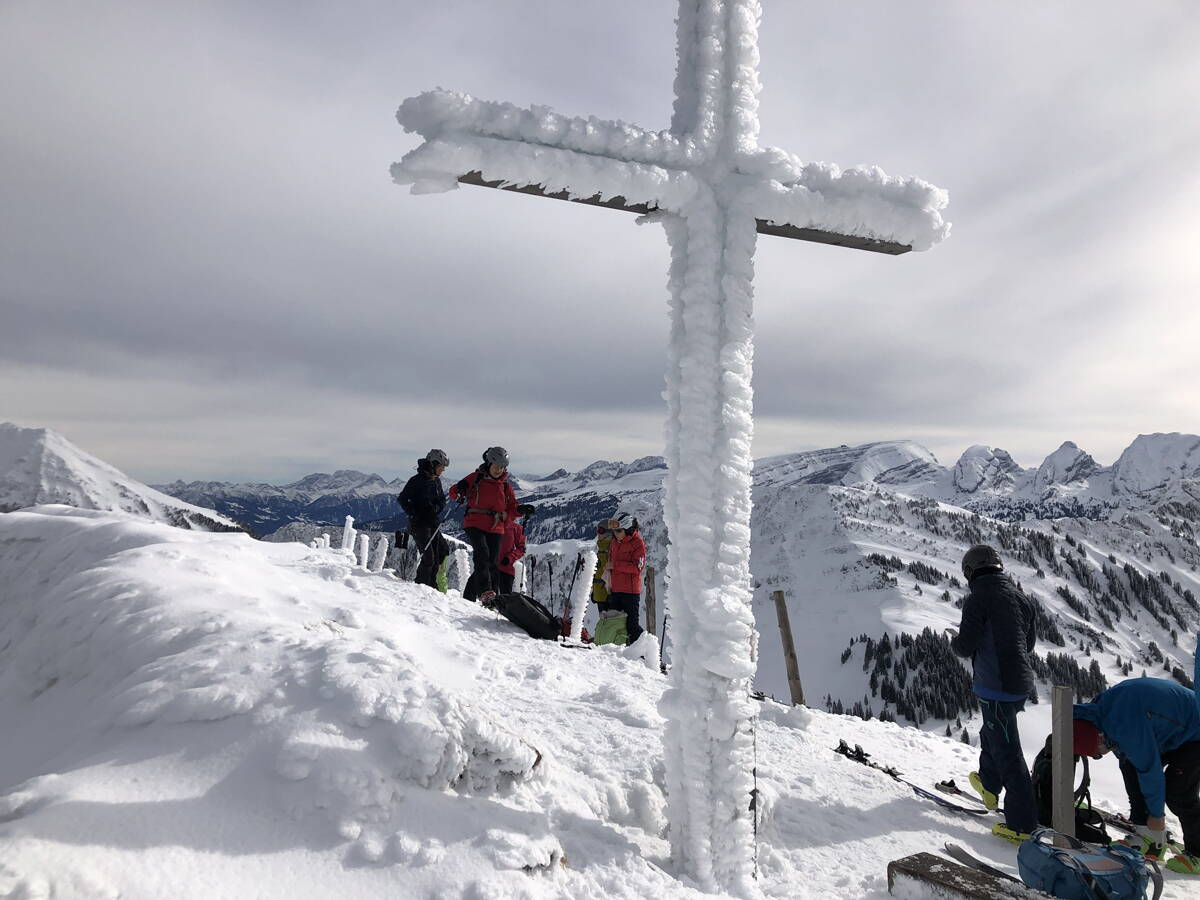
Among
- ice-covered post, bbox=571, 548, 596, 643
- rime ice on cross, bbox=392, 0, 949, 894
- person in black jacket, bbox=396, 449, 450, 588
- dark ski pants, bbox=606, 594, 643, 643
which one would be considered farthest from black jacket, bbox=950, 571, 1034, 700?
person in black jacket, bbox=396, 449, 450, 588

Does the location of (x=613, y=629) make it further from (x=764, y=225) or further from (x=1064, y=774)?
(x=764, y=225)

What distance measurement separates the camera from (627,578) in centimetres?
1005

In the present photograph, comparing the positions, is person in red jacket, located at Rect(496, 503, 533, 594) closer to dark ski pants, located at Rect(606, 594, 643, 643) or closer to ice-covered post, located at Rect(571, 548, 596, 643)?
ice-covered post, located at Rect(571, 548, 596, 643)

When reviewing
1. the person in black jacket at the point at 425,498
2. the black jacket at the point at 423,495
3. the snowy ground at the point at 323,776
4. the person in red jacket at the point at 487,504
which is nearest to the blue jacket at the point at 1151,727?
the snowy ground at the point at 323,776

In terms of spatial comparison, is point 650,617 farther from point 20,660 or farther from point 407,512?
point 20,660

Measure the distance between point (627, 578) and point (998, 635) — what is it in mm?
5933

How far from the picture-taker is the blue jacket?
4648 millimetres

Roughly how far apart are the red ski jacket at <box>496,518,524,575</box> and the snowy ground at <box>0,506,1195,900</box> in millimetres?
4025

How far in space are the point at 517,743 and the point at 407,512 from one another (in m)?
6.89

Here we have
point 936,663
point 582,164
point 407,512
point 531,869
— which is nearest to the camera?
point 531,869

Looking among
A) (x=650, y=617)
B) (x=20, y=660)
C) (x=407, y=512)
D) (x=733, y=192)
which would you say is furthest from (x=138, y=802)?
(x=650, y=617)

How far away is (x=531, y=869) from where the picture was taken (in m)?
2.57

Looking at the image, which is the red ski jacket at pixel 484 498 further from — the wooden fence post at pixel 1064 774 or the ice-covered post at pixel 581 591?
the wooden fence post at pixel 1064 774

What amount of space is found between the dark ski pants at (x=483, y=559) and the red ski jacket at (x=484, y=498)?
0.38 ft
